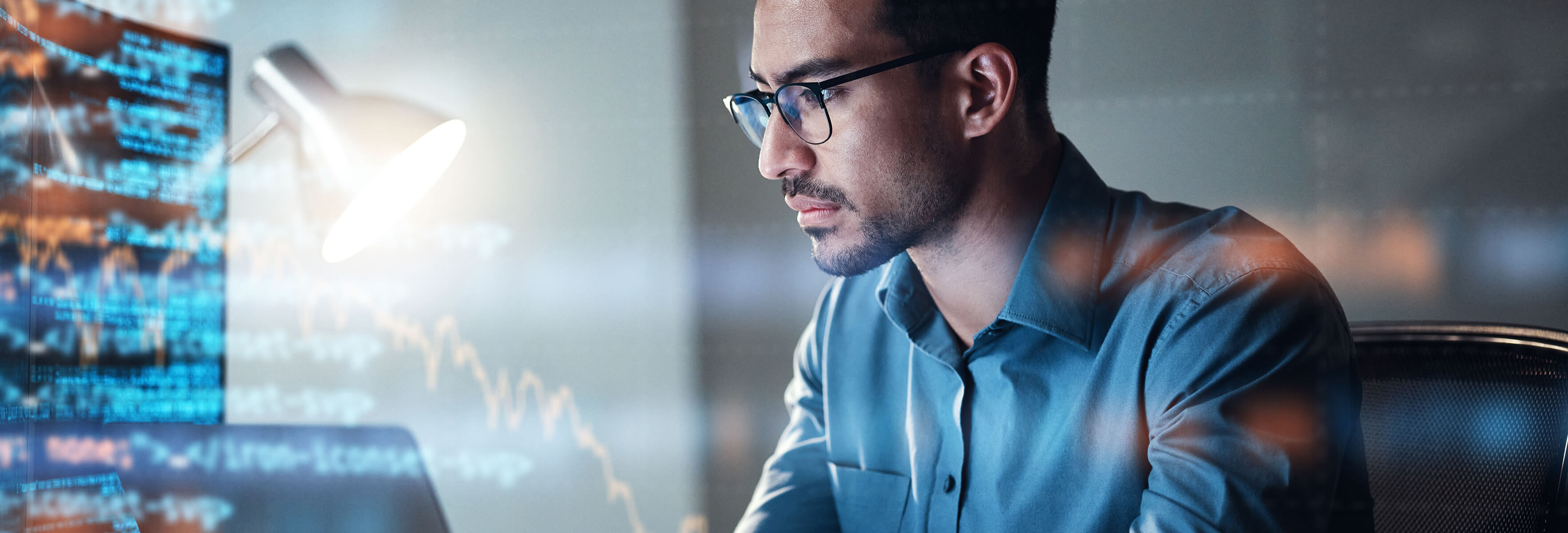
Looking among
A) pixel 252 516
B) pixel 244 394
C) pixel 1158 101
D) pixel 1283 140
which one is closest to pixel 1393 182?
pixel 1283 140

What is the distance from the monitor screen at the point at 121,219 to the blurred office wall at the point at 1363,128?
105cm

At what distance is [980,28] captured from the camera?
2.40ft

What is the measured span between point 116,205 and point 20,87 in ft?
0.68

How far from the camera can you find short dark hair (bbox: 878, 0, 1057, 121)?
718 millimetres

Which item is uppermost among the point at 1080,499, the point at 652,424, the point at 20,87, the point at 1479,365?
the point at 20,87

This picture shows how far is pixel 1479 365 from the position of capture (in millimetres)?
668

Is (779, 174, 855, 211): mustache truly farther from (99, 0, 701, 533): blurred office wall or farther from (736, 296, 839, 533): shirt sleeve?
(99, 0, 701, 533): blurred office wall

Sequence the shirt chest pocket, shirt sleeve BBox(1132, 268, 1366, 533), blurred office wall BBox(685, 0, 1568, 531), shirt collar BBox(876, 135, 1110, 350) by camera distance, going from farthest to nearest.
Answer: blurred office wall BBox(685, 0, 1568, 531), the shirt chest pocket, shirt collar BBox(876, 135, 1110, 350), shirt sleeve BBox(1132, 268, 1366, 533)

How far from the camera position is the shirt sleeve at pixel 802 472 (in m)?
0.75

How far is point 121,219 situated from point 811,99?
1.72ft

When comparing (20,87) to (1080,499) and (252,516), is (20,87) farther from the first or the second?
(1080,499)

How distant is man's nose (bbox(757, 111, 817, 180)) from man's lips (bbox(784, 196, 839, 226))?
0.08 feet

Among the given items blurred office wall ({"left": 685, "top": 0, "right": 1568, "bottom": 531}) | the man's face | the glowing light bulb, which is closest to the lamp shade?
the glowing light bulb

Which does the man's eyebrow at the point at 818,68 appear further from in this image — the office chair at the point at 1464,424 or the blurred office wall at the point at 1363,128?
the blurred office wall at the point at 1363,128
